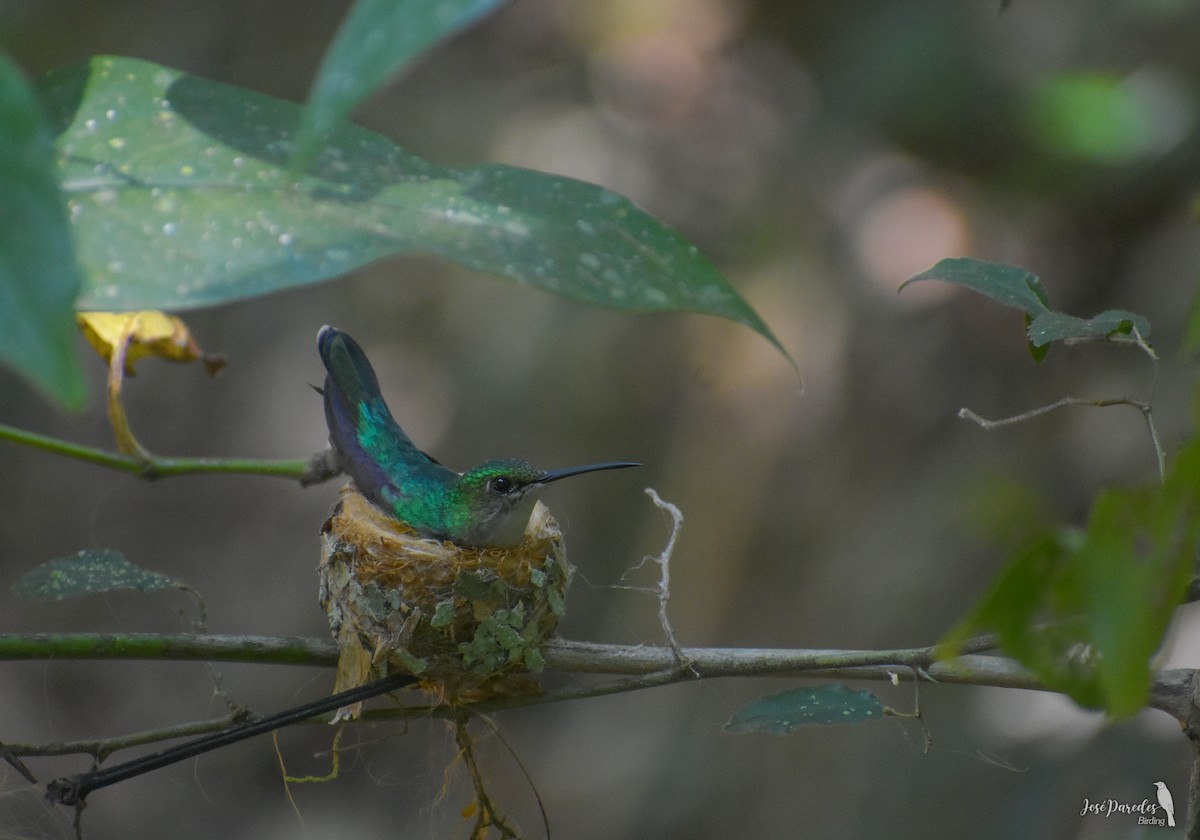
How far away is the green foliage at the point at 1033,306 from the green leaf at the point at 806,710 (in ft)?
Answer: 1.53

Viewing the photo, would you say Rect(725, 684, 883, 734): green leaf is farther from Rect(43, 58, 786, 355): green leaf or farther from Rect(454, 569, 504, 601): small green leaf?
Rect(43, 58, 786, 355): green leaf

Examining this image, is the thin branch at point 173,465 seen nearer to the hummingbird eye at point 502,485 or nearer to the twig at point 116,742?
the twig at point 116,742

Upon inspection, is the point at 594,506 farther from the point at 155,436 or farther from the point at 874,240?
the point at 155,436

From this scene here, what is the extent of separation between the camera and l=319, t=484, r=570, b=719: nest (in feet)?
5.49

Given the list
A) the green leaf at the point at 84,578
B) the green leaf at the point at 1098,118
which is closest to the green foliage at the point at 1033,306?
the green leaf at the point at 84,578

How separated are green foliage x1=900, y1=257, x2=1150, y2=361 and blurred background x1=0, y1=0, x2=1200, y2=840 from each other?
9.90 ft

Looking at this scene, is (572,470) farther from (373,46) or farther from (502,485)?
(373,46)

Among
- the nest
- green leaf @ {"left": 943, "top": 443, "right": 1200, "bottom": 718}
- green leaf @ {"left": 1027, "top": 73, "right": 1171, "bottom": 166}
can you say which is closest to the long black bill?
the nest

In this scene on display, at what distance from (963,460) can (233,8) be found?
Answer: 3955 mm

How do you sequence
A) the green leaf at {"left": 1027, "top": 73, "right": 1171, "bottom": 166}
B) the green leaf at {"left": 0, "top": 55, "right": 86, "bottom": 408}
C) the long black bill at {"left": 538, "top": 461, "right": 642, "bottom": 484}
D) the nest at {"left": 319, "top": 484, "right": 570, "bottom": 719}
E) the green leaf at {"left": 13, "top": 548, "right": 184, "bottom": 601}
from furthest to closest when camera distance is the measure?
the green leaf at {"left": 1027, "top": 73, "right": 1171, "bottom": 166} → the long black bill at {"left": 538, "top": 461, "right": 642, "bottom": 484} → the nest at {"left": 319, "top": 484, "right": 570, "bottom": 719} → the green leaf at {"left": 13, "top": 548, "right": 184, "bottom": 601} → the green leaf at {"left": 0, "top": 55, "right": 86, "bottom": 408}

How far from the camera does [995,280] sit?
1168mm

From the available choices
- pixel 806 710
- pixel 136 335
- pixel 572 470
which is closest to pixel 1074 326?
pixel 806 710

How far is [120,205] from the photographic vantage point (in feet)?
2.23

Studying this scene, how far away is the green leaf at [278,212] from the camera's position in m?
0.61
